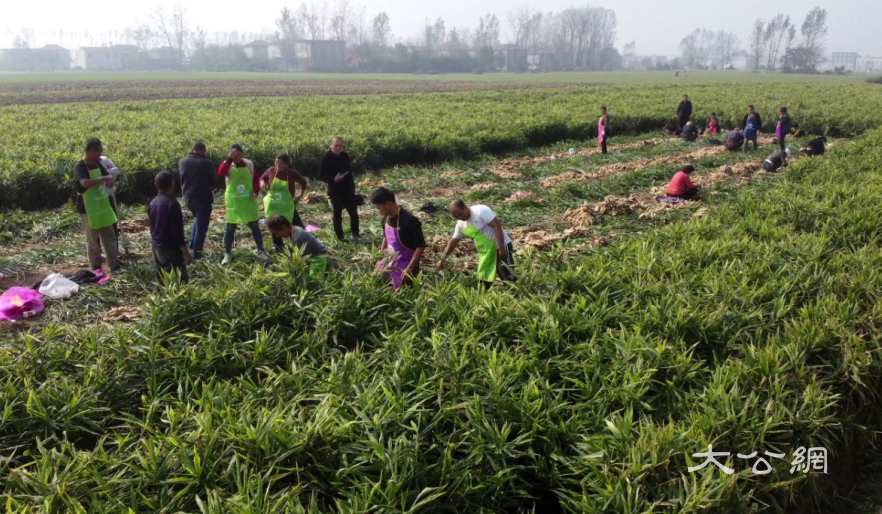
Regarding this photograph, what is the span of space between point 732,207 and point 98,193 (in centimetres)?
896

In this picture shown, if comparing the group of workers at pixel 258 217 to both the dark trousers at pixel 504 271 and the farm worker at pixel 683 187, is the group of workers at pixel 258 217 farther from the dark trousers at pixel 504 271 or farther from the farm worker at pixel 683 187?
the farm worker at pixel 683 187

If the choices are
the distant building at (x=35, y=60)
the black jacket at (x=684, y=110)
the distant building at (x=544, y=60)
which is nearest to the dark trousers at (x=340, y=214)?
the black jacket at (x=684, y=110)

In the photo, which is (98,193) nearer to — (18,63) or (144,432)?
(144,432)

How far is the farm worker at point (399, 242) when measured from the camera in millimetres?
5703

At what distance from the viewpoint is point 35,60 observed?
418ft

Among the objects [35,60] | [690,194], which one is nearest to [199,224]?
[690,194]

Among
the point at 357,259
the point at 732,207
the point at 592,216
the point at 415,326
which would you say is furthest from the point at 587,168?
the point at 415,326

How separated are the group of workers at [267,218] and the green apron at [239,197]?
12mm

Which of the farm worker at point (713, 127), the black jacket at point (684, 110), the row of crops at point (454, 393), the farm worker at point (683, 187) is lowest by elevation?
the row of crops at point (454, 393)

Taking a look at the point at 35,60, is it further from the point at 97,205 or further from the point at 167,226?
the point at 167,226

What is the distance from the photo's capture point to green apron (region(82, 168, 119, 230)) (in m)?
7.09

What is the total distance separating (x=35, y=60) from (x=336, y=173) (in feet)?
506

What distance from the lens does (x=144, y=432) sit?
3.80 meters

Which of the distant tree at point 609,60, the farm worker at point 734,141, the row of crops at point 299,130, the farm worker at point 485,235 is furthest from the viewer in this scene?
the distant tree at point 609,60
